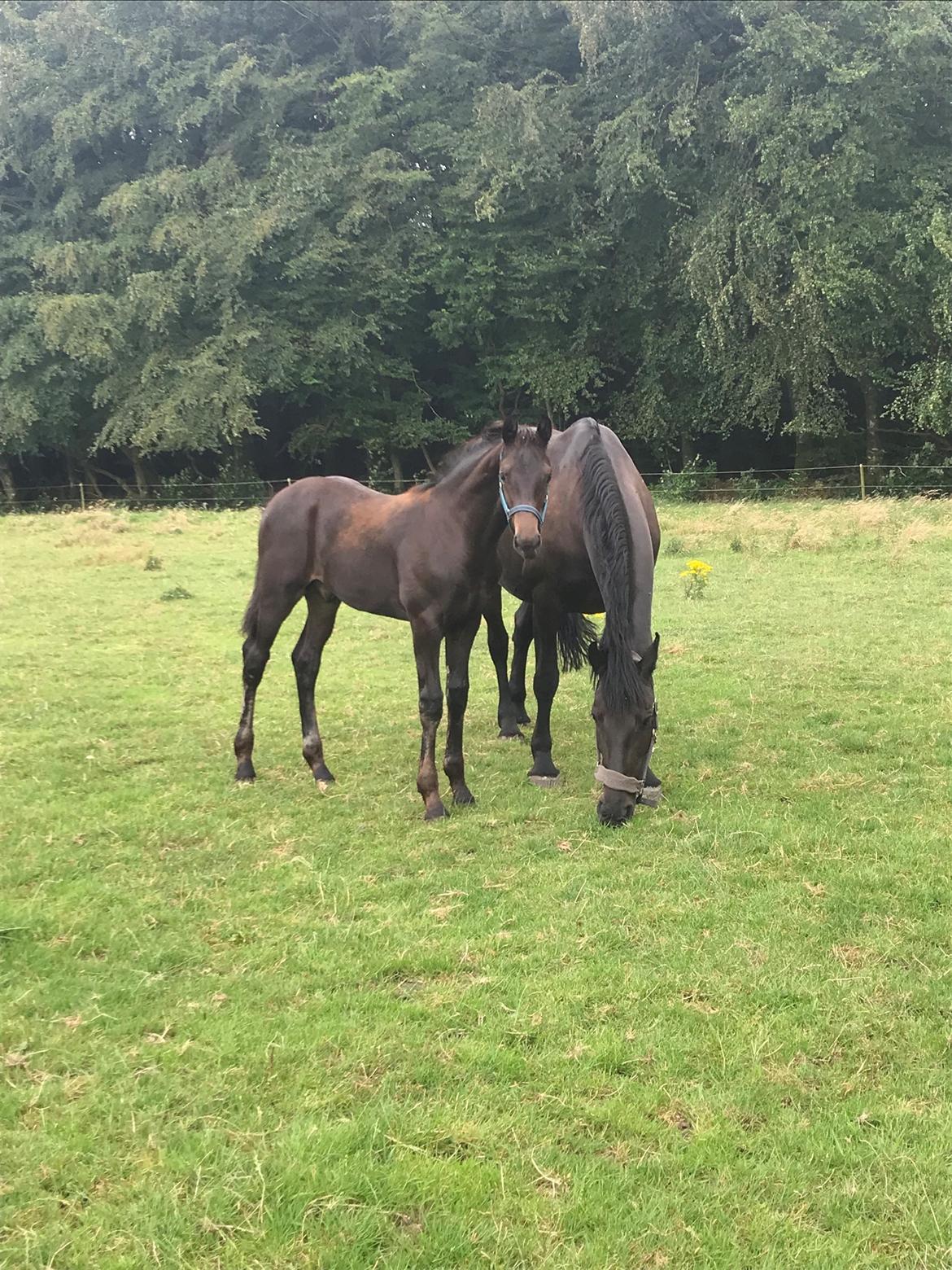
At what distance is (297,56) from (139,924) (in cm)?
3484

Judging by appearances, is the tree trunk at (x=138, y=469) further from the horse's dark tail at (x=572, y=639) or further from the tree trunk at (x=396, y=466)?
the horse's dark tail at (x=572, y=639)

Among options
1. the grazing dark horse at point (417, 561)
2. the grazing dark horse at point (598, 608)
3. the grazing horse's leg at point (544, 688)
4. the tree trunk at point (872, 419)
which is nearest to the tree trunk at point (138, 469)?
the tree trunk at point (872, 419)

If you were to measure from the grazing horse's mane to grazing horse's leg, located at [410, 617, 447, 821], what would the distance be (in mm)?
968

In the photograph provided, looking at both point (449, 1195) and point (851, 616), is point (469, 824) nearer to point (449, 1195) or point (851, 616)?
point (449, 1195)

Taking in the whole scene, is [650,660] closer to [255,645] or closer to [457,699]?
[457,699]

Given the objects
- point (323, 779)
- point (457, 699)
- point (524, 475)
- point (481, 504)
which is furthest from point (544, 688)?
point (524, 475)

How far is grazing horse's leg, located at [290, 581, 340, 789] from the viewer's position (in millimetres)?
5941

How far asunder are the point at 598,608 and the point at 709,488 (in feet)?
69.7

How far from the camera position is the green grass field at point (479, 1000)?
2.33 meters

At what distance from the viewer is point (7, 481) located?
114 feet

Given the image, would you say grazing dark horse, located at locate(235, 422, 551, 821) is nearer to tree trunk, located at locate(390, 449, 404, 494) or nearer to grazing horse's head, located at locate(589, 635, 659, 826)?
grazing horse's head, located at locate(589, 635, 659, 826)

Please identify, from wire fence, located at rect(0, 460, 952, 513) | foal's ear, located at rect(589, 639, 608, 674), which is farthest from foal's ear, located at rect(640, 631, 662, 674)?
wire fence, located at rect(0, 460, 952, 513)

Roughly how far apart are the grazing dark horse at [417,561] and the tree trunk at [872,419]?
74.0ft

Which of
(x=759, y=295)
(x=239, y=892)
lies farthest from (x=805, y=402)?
(x=239, y=892)
